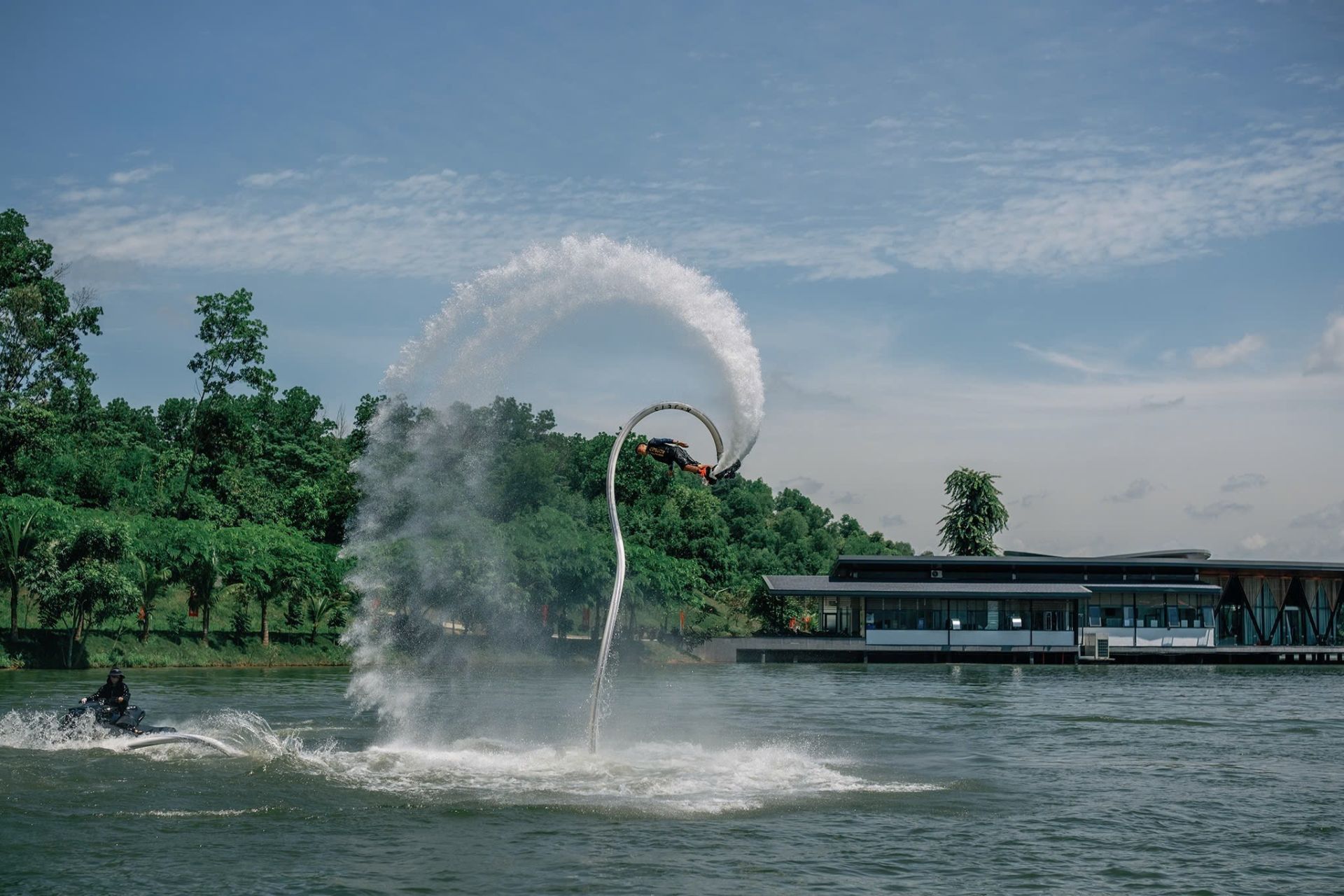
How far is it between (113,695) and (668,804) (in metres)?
17.9

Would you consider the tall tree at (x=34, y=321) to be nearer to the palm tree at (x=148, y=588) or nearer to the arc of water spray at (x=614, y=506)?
the palm tree at (x=148, y=588)

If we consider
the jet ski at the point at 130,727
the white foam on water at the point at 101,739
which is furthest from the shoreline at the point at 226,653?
the jet ski at the point at 130,727

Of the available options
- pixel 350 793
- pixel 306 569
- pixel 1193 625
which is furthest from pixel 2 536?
pixel 1193 625

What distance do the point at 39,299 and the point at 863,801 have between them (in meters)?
76.7

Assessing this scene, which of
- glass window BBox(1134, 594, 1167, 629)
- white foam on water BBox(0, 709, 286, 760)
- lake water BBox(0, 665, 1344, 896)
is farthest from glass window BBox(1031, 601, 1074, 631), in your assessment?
white foam on water BBox(0, 709, 286, 760)

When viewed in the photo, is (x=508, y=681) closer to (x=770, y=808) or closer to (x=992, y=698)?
(x=992, y=698)

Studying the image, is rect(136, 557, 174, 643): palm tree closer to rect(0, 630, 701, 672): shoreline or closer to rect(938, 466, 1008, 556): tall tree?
→ rect(0, 630, 701, 672): shoreline

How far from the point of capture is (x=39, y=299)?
85.8 metres

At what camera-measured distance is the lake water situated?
21219 millimetres

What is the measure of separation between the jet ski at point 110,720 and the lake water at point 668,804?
24.0 inches

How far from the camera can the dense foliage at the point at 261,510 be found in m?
32.3

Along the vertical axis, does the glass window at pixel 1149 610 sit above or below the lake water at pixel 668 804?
above

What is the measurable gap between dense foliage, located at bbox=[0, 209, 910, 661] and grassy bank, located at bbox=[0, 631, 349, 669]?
3.29 ft

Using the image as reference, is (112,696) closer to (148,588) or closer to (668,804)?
(668,804)
